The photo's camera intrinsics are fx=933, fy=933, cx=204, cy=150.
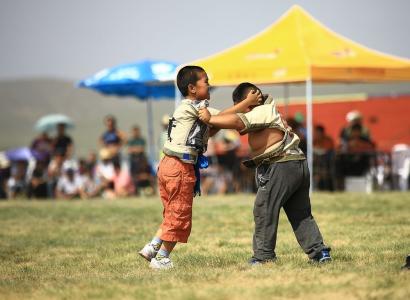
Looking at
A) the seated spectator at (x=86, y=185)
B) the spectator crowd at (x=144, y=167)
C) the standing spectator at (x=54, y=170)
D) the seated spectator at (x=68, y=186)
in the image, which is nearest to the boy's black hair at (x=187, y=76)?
the spectator crowd at (x=144, y=167)

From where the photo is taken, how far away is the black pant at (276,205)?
778cm

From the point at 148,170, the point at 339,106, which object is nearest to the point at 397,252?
the point at 148,170

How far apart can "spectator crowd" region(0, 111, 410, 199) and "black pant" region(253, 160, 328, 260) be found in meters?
9.30

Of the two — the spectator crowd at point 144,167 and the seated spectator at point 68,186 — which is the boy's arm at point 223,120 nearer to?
the spectator crowd at point 144,167

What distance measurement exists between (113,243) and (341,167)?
8476 millimetres

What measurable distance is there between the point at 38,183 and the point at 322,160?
646cm

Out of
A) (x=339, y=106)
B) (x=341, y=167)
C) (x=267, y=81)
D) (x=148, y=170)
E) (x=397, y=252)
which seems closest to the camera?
(x=397, y=252)

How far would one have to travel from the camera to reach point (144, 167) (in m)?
19.9

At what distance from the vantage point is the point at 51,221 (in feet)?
45.7

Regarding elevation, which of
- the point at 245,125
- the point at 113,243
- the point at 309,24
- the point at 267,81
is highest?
the point at 309,24

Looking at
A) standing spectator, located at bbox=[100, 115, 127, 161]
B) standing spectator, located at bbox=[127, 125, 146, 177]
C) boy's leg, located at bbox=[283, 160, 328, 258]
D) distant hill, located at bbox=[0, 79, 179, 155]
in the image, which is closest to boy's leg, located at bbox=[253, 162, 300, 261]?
boy's leg, located at bbox=[283, 160, 328, 258]

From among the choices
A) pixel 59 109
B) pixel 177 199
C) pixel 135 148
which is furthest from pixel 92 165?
pixel 59 109

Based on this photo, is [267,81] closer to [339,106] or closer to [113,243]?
[113,243]

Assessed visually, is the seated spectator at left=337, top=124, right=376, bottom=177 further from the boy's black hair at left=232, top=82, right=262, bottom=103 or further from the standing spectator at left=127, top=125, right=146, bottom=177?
the boy's black hair at left=232, top=82, right=262, bottom=103
